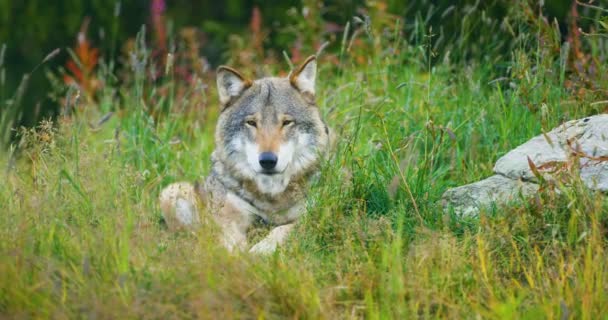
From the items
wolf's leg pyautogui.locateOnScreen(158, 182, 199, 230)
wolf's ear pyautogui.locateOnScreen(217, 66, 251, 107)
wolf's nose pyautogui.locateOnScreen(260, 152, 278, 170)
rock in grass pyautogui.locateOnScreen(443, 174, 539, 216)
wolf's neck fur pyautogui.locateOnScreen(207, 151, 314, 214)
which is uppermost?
wolf's ear pyautogui.locateOnScreen(217, 66, 251, 107)

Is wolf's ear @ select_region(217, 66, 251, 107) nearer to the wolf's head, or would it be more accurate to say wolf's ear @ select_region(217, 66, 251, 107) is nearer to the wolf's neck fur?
the wolf's head

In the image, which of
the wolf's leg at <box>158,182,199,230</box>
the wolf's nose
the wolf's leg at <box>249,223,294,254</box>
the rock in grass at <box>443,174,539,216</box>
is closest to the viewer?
the wolf's leg at <box>249,223,294,254</box>

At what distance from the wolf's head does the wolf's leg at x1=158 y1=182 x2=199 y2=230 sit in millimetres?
362

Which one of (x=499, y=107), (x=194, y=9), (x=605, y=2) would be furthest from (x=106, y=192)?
(x=194, y=9)

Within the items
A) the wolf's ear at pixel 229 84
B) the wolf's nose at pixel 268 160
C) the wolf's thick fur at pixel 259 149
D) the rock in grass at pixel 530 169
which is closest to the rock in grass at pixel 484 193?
the rock in grass at pixel 530 169

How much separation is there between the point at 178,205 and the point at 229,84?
35.7 inches

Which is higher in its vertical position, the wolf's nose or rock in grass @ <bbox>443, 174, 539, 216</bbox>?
the wolf's nose

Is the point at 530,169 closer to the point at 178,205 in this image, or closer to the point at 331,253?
the point at 331,253

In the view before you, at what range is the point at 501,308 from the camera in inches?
140

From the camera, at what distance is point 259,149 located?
542cm

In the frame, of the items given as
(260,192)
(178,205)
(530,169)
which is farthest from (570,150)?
(178,205)

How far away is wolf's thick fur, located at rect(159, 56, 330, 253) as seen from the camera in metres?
5.62

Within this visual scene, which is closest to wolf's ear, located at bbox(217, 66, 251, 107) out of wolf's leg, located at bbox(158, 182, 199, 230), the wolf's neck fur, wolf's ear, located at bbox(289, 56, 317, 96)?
wolf's ear, located at bbox(289, 56, 317, 96)

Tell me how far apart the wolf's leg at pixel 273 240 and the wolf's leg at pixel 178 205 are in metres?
0.75
